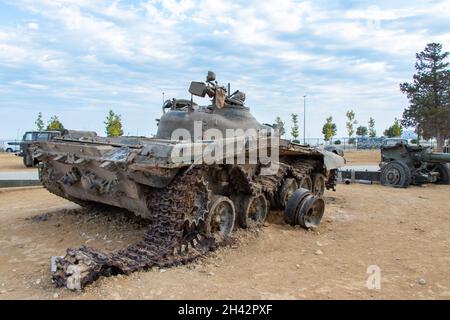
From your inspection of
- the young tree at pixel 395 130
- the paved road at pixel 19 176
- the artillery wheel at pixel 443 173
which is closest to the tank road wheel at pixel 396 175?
the artillery wheel at pixel 443 173

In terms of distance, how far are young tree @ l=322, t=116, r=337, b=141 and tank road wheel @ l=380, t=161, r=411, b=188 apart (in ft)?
114

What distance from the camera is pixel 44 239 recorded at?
766 cm

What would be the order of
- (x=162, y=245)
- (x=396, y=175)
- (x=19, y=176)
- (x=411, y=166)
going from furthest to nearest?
(x=19, y=176) < (x=411, y=166) < (x=396, y=175) < (x=162, y=245)

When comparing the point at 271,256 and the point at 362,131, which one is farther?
the point at 362,131

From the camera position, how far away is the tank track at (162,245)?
5.05 metres

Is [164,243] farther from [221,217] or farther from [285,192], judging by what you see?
[285,192]

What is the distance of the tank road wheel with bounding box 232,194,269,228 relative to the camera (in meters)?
7.88

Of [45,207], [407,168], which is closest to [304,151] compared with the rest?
[45,207]

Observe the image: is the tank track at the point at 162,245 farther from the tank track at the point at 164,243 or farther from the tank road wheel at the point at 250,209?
the tank road wheel at the point at 250,209

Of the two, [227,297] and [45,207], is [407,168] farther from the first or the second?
[227,297]

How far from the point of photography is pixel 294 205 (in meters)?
8.38

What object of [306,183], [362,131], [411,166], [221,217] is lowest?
[221,217]

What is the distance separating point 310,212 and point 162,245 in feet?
11.8

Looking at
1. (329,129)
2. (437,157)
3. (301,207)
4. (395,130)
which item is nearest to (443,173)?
(437,157)
